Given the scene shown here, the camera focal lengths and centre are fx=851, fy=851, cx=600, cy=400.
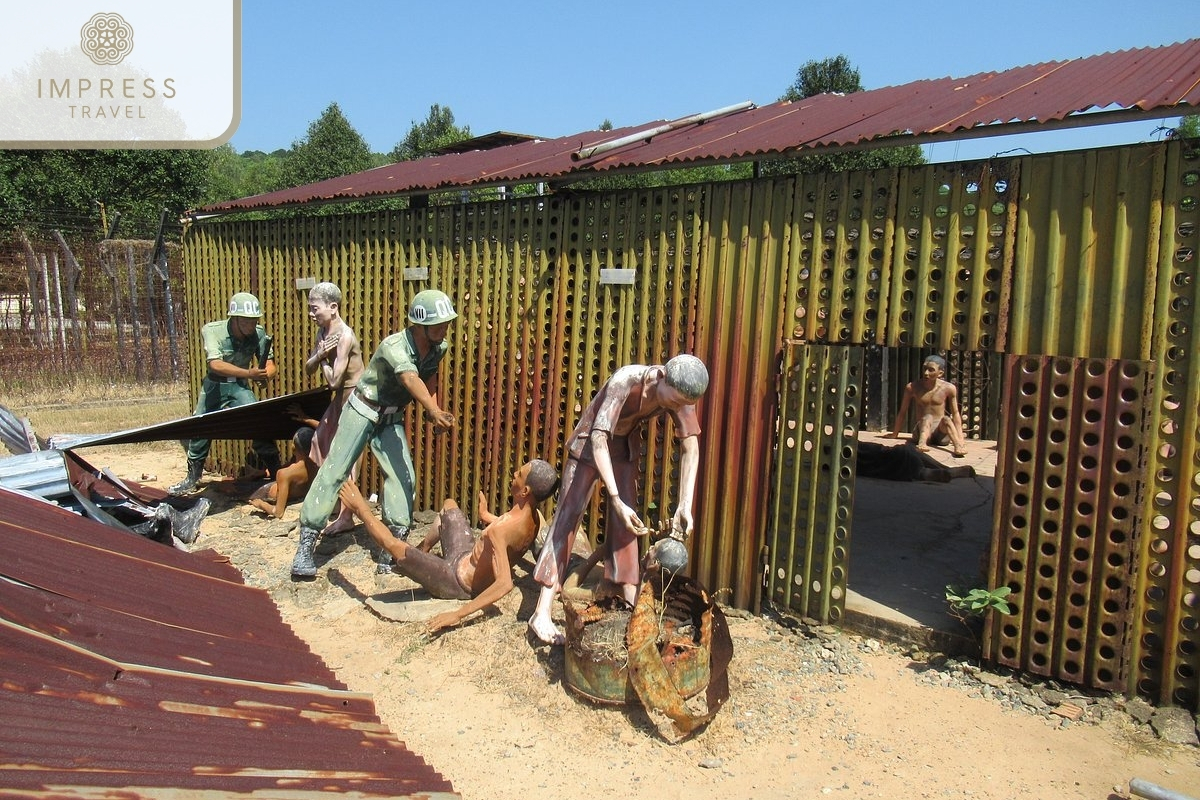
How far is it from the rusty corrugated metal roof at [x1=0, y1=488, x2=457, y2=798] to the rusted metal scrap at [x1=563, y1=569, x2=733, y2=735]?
5.89 feet

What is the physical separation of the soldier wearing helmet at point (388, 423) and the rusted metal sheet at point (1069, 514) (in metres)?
3.66

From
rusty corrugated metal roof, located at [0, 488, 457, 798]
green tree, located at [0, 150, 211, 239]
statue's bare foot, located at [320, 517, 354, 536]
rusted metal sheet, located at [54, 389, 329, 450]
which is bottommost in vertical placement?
statue's bare foot, located at [320, 517, 354, 536]

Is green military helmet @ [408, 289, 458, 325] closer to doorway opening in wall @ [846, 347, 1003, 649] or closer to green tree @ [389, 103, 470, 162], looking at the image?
doorway opening in wall @ [846, 347, 1003, 649]

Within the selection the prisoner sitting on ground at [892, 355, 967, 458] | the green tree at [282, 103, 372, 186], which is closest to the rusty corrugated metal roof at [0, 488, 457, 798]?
the prisoner sitting on ground at [892, 355, 967, 458]

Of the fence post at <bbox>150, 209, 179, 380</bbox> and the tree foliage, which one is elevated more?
the tree foliage

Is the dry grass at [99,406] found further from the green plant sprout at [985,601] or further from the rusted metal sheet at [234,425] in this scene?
the green plant sprout at [985,601]

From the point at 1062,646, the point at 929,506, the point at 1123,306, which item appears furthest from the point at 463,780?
the point at 929,506

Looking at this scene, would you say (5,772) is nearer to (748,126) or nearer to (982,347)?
(982,347)

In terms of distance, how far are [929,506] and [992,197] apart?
166 inches

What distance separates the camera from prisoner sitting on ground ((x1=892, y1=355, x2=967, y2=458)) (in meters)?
10.7

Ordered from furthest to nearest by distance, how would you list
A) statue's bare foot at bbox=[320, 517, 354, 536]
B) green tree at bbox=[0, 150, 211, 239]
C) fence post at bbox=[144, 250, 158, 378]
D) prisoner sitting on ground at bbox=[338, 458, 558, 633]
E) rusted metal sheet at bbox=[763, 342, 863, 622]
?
green tree at bbox=[0, 150, 211, 239] < fence post at bbox=[144, 250, 158, 378] < statue's bare foot at bbox=[320, 517, 354, 536] < prisoner sitting on ground at bbox=[338, 458, 558, 633] < rusted metal sheet at bbox=[763, 342, 863, 622]

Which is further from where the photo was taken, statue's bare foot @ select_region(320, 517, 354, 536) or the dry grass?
the dry grass

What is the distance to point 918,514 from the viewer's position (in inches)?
303

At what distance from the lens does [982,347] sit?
4.52 meters
